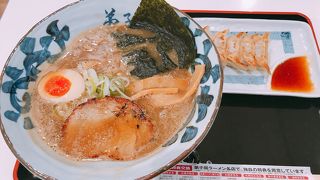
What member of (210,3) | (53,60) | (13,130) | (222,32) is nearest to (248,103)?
(222,32)

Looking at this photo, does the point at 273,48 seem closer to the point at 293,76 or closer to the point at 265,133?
the point at 293,76

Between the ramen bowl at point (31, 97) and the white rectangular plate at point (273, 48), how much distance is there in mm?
398

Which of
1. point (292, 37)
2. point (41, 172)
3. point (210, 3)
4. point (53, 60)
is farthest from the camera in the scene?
point (210, 3)

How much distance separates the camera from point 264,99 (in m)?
1.58

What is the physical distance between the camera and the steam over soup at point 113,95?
1174 millimetres

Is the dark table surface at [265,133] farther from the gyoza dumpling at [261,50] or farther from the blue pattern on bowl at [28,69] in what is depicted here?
the blue pattern on bowl at [28,69]

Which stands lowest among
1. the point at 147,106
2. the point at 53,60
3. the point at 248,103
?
the point at 248,103

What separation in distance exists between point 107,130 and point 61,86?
0.37 m

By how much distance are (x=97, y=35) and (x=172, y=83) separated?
0.45 meters

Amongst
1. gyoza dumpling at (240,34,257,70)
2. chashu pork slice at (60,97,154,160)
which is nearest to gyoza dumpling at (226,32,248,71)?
gyoza dumpling at (240,34,257,70)

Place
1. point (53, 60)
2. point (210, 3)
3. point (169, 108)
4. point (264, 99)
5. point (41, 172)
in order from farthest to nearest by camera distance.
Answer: point (210, 3)
point (264, 99)
point (53, 60)
point (169, 108)
point (41, 172)

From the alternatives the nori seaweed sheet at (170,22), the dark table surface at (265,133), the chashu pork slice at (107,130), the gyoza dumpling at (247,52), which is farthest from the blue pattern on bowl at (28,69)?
the gyoza dumpling at (247,52)

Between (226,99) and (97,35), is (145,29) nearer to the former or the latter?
(97,35)

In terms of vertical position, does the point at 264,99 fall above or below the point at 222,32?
below
